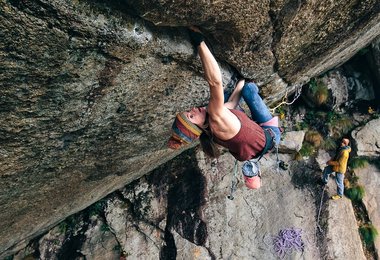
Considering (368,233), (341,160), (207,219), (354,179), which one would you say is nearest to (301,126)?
(341,160)

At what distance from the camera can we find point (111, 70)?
4.62 m

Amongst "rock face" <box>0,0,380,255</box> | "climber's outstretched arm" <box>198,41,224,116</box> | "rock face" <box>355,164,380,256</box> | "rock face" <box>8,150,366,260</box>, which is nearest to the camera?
"rock face" <box>0,0,380,255</box>

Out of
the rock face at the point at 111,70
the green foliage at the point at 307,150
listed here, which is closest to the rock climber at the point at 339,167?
the green foliage at the point at 307,150

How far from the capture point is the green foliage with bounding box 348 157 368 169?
10781mm

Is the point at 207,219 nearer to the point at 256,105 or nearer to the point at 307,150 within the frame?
the point at 307,150

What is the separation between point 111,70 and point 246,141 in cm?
200

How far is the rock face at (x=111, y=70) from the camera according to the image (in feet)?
12.6

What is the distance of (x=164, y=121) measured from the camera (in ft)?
22.4

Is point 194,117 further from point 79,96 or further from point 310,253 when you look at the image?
point 310,253

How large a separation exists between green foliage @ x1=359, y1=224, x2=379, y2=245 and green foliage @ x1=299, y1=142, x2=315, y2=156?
2.48 meters

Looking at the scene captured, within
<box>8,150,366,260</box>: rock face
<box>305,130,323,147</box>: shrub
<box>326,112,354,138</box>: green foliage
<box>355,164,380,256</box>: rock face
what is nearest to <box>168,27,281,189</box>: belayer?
<box>8,150,366,260</box>: rock face

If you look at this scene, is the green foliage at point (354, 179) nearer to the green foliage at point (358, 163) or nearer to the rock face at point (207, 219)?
the green foliage at point (358, 163)

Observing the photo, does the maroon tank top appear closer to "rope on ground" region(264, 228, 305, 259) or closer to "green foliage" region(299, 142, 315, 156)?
"rope on ground" region(264, 228, 305, 259)

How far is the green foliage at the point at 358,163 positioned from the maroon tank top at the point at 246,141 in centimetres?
694
